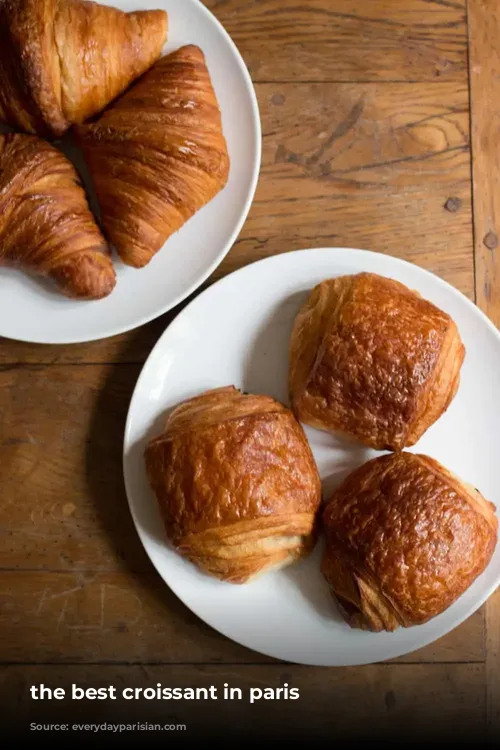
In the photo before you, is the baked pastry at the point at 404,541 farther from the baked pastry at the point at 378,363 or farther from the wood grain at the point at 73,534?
the wood grain at the point at 73,534

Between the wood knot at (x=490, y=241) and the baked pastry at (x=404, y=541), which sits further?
the wood knot at (x=490, y=241)

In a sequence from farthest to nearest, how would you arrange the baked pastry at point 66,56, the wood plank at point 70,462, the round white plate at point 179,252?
the wood plank at point 70,462 → the round white plate at point 179,252 → the baked pastry at point 66,56

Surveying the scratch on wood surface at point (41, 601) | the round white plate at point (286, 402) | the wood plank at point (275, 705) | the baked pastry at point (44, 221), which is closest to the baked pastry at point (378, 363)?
the round white plate at point (286, 402)

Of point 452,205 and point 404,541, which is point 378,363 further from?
point 452,205

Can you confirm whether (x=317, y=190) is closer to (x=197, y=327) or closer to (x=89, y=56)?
(x=197, y=327)

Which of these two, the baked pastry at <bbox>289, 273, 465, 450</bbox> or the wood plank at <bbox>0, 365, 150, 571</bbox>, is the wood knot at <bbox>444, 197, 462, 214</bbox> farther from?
the wood plank at <bbox>0, 365, 150, 571</bbox>

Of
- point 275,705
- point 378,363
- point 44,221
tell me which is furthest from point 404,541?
point 44,221
